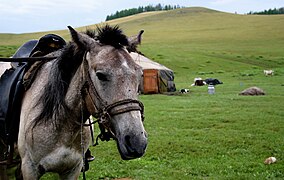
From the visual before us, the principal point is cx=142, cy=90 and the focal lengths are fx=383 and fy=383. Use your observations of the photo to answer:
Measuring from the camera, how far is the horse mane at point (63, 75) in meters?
3.15

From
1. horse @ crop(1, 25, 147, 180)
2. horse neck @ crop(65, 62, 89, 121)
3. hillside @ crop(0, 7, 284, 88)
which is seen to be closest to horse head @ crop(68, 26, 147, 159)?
horse @ crop(1, 25, 147, 180)

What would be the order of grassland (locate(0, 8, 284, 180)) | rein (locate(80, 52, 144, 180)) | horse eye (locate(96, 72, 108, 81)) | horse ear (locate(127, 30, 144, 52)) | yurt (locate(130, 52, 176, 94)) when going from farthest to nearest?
yurt (locate(130, 52, 176, 94))
grassland (locate(0, 8, 284, 180))
horse ear (locate(127, 30, 144, 52))
horse eye (locate(96, 72, 108, 81))
rein (locate(80, 52, 144, 180))

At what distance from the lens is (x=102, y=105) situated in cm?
295

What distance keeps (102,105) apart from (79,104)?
1.76ft

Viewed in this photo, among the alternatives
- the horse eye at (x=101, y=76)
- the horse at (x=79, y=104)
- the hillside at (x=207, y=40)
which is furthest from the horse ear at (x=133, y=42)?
the hillside at (x=207, y=40)

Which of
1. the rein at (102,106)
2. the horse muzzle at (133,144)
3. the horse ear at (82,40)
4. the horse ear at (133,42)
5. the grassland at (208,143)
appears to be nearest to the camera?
the horse muzzle at (133,144)

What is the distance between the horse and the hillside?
28062 millimetres

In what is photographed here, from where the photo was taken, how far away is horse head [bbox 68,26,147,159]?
2691 millimetres

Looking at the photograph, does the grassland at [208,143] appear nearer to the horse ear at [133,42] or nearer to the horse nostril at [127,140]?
the horse ear at [133,42]

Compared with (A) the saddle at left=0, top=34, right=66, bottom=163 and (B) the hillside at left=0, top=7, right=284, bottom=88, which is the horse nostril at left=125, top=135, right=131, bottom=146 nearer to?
(A) the saddle at left=0, top=34, right=66, bottom=163

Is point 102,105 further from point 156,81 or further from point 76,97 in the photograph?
point 156,81

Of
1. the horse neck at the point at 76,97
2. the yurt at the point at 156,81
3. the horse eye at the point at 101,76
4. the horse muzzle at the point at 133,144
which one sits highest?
the horse eye at the point at 101,76

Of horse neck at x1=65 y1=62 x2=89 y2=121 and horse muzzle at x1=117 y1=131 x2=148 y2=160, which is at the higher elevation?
horse neck at x1=65 y1=62 x2=89 y2=121

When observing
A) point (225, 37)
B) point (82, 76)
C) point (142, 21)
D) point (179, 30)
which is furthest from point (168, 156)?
point (142, 21)
